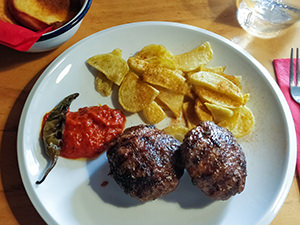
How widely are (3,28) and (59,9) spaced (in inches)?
19.5

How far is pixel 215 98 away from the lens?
2182mm

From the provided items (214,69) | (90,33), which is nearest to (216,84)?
(214,69)

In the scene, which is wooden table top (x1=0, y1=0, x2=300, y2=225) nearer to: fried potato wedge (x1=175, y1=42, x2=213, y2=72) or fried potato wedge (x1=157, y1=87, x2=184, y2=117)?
fried potato wedge (x1=175, y1=42, x2=213, y2=72)

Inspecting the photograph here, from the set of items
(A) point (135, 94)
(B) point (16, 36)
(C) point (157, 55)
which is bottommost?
(A) point (135, 94)

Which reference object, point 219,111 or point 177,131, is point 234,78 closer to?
point 219,111

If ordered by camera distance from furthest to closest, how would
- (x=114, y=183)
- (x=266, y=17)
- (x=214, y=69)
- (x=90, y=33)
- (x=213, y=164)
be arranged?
(x=266, y=17) < (x=90, y=33) < (x=214, y=69) < (x=114, y=183) < (x=213, y=164)

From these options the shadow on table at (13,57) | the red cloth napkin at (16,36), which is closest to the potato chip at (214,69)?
the red cloth napkin at (16,36)

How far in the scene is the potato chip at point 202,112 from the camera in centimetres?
216

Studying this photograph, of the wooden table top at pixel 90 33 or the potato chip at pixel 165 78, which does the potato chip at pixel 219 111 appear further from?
the wooden table top at pixel 90 33

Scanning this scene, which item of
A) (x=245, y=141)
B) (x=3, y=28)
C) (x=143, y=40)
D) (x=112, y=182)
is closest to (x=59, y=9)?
(x=3, y=28)

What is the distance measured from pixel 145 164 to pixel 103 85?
0.86m

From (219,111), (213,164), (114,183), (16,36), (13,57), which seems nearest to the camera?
(213,164)

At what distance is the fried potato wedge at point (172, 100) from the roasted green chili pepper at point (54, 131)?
704mm

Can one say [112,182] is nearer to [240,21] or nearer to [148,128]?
[148,128]
